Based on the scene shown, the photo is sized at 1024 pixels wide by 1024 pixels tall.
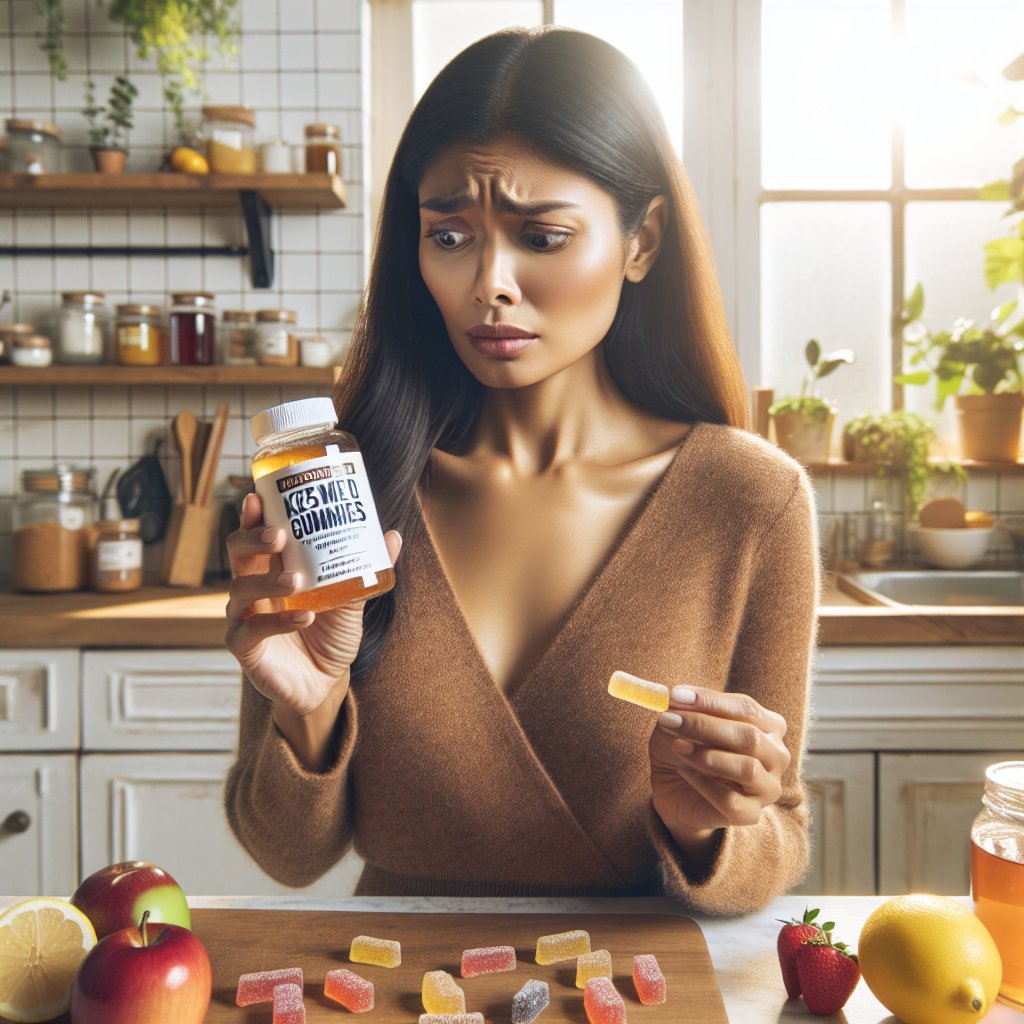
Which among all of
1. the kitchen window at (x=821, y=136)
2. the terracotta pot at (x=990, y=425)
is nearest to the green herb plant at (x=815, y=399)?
the kitchen window at (x=821, y=136)

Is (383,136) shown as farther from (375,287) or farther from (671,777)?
(671,777)

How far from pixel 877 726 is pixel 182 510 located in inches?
60.6

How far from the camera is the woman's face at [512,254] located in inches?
36.5

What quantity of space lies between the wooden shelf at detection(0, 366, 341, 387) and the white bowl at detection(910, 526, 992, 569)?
1427 millimetres

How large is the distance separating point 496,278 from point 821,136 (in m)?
1.98

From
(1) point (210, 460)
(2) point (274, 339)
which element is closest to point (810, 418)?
(2) point (274, 339)

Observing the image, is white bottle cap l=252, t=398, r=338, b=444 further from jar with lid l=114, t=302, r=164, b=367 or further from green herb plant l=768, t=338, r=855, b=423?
green herb plant l=768, t=338, r=855, b=423

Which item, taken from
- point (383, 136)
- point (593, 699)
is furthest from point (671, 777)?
point (383, 136)

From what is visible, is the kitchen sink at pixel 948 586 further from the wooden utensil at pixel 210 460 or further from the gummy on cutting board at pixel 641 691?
the gummy on cutting board at pixel 641 691

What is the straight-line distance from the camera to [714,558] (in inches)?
41.3

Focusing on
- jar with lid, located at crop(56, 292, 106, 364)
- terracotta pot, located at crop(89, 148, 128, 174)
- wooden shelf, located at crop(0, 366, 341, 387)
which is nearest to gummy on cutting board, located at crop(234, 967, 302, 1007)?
wooden shelf, located at crop(0, 366, 341, 387)

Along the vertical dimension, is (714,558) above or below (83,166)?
below

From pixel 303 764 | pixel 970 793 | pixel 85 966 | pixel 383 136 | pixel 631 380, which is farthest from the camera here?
pixel 383 136

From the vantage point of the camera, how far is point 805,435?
2551 millimetres
